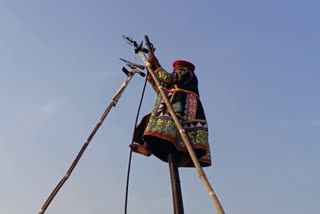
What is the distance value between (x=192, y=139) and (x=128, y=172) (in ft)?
3.83

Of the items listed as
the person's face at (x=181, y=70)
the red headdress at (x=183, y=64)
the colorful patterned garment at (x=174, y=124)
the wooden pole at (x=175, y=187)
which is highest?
the red headdress at (x=183, y=64)

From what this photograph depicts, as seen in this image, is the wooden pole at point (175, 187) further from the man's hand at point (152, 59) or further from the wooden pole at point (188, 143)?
the man's hand at point (152, 59)

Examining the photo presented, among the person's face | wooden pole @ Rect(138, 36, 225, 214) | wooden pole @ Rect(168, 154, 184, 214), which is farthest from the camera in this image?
the person's face

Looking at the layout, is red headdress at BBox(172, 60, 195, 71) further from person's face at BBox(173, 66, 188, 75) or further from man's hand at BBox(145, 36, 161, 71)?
man's hand at BBox(145, 36, 161, 71)

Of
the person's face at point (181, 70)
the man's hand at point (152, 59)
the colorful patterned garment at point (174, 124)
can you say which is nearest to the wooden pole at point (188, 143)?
the man's hand at point (152, 59)

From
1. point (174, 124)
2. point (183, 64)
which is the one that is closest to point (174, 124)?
point (174, 124)

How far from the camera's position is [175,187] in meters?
Result: 5.78

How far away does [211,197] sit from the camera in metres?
5.14

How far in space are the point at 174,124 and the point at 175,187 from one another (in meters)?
0.82

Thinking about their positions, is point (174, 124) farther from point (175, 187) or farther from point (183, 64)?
point (183, 64)

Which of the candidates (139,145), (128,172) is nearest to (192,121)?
(139,145)

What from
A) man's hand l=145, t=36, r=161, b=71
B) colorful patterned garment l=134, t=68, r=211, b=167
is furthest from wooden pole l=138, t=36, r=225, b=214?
colorful patterned garment l=134, t=68, r=211, b=167

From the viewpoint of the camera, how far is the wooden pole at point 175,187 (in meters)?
5.62

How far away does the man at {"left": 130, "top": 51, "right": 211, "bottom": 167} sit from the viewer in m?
6.09
